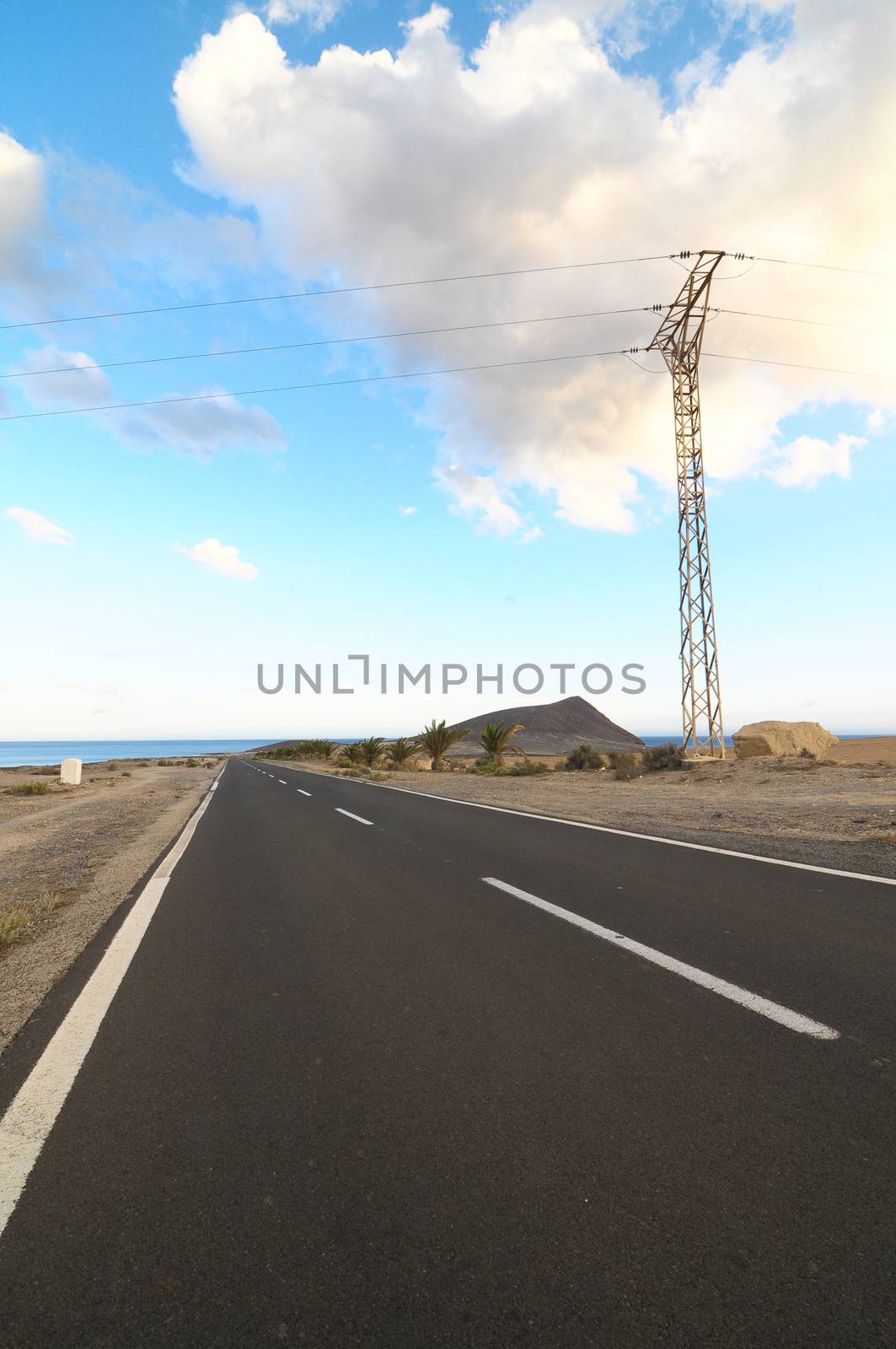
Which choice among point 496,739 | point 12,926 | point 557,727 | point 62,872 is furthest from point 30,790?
point 557,727

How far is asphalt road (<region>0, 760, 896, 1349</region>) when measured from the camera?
1.84 meters

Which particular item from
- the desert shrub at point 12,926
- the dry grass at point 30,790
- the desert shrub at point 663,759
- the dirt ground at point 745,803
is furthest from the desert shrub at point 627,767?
the dry grass at point 30,790

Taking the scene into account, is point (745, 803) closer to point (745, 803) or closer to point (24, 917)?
point (745, 803)

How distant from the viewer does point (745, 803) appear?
14.6m

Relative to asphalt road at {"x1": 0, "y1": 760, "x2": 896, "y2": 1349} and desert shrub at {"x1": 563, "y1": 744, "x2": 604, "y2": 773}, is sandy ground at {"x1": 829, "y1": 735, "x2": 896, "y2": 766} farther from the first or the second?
asphalt road at {"x1": 0, "y1": 760, "x2": 896, "y2": 1349}

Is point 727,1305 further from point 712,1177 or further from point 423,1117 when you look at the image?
point 423,1117

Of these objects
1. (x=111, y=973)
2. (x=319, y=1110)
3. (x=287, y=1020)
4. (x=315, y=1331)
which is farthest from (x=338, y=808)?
(x=315, y=1331)

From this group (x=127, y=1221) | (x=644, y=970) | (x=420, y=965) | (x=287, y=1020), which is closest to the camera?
(x=127, y=1221)

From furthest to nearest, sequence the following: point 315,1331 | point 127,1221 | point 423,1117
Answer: point 423,1117
point 127,1221
point 315,1331

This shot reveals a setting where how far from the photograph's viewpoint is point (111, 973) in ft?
15.4

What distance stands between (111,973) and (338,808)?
37.5 ft

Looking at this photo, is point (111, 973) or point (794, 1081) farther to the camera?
point (111, 973)

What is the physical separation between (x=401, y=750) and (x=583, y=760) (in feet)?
43.3

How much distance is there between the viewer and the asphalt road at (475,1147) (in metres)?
1.84
